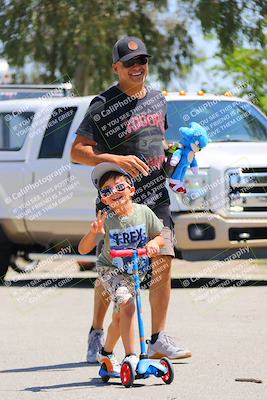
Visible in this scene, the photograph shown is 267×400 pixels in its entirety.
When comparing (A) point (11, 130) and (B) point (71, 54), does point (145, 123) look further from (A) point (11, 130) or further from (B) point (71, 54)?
(B) point (71, 54)

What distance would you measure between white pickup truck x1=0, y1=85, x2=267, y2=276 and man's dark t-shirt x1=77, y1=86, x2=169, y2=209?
463 cm

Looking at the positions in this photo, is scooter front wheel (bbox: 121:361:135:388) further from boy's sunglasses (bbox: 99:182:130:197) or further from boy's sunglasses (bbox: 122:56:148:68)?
boy's sunglasses (bbox: 122:56:148:68)

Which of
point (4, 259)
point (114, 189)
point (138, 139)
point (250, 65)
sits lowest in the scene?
point (114, 189)

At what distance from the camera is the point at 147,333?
1011 cm

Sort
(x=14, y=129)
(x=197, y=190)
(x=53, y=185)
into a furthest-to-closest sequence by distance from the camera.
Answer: (x=14, y=129), (x=53, y=185), (x=197, y=190)

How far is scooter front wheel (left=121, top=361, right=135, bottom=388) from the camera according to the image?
24.4ft

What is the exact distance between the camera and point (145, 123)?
8383 mm

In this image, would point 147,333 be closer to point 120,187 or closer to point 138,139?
point 138,139

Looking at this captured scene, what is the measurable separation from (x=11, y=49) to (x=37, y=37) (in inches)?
18.3

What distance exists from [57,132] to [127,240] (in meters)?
6.97

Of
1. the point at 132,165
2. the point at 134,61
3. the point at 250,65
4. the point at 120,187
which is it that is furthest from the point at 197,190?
the point at 250,65

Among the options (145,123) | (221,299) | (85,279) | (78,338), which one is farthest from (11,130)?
(145,123)

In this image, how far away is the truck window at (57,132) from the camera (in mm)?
14391

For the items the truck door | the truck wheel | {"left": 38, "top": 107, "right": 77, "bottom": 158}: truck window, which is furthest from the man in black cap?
the truck wheel
